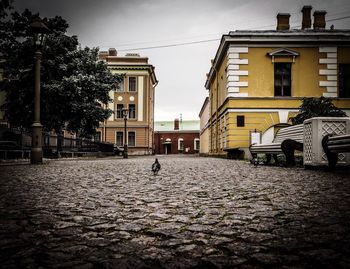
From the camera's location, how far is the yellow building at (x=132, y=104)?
4125cm

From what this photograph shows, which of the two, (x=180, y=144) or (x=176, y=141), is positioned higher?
(x=176, y=141)

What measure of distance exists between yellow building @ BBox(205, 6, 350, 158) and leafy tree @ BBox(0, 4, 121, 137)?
9633mm

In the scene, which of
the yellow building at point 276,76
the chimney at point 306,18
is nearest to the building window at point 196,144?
the chimney at point 306,18

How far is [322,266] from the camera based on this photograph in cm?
155

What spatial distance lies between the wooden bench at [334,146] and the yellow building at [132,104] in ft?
113

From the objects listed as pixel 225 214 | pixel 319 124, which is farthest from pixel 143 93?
pixel 225 214

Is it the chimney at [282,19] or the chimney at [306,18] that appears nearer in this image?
the chimney at [282,19]

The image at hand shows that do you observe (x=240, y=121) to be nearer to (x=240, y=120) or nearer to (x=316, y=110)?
(x=240, y=120)

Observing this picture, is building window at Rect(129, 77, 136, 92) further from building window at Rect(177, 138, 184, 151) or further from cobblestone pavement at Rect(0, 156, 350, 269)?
cobblestone pavement at Rect(0, 156, 350, 269)

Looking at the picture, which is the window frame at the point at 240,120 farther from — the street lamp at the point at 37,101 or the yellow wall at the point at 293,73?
the street lamp at the point at 37,101

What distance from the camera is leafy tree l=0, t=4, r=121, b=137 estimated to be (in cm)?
1996

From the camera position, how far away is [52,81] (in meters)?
20.2

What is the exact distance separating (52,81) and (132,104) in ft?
71.8

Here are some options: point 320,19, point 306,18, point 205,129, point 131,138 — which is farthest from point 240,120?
point 131,138
